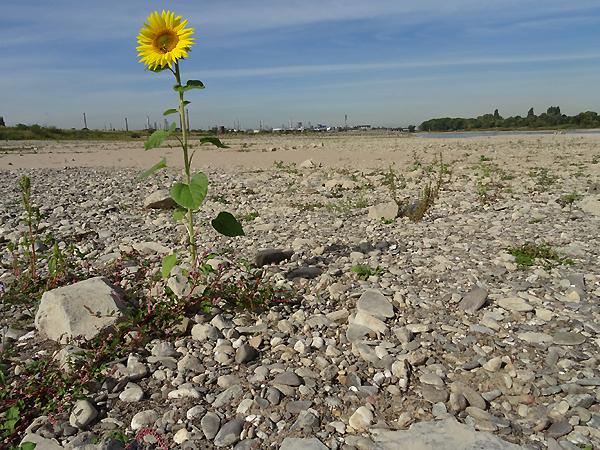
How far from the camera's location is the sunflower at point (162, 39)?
296 centimetres

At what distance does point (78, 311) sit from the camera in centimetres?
287

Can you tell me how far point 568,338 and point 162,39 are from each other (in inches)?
140

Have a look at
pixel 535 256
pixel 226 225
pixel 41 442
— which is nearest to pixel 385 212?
pixel 535 256

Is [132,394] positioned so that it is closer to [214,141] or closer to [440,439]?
[440,439]

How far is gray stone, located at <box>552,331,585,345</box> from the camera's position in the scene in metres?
2.67

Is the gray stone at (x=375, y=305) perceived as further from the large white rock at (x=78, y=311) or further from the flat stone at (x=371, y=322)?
the large white rock at (x=78, y=311)

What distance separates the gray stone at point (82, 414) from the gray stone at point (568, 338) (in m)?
2.87

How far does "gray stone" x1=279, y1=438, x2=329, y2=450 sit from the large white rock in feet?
5.18

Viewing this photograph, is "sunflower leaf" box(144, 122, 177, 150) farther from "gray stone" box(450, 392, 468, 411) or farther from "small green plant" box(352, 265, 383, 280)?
"gray stone" box(450, 392, 468, 411)

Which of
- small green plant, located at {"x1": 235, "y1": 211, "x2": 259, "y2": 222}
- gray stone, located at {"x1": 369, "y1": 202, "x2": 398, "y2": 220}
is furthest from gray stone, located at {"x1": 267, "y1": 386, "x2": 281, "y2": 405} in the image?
small green plant, located at {"x1": 235, "y1": 211, "x2": 259, "y2": 222}

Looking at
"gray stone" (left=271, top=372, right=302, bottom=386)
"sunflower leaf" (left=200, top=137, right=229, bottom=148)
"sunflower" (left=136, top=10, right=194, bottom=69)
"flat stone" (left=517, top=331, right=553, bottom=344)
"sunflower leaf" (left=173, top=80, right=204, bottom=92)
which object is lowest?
"gray stone" (left=271, top=372, right=302, bottom=386)

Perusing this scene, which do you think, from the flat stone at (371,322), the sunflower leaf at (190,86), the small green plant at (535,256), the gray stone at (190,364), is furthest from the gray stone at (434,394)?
the sunflower leaf at (190,86)

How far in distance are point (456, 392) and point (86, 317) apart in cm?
249

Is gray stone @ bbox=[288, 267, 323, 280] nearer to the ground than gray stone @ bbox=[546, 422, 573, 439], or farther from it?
farther from it
